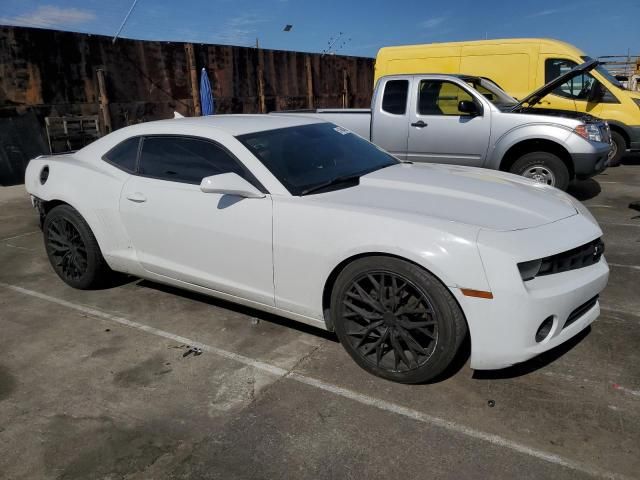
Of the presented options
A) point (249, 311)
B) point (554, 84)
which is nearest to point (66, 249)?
point (249, 311)

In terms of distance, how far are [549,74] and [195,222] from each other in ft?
27.3

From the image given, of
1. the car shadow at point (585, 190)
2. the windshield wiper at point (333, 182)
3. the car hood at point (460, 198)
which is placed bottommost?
the car shadow at point (585, 190)

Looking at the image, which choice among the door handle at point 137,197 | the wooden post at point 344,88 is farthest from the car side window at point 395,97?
the wooden post at point 344,88

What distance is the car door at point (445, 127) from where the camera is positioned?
720 centimetres

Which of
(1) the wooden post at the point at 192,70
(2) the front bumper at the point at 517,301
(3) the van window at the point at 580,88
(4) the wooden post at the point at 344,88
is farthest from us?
(4) the wooden post at the point at 344,88

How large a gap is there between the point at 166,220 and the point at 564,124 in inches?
214

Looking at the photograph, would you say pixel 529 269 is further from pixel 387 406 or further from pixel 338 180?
pixel 338 180

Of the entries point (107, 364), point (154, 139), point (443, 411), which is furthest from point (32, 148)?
point (443, 411)

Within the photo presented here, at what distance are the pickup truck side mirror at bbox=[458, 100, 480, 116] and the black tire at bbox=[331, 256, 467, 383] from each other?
4888 mm

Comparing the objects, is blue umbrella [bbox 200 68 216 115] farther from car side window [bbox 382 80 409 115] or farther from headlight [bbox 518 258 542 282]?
headlight [bbox 518 258 542 282]

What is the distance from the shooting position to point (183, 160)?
3.73 m

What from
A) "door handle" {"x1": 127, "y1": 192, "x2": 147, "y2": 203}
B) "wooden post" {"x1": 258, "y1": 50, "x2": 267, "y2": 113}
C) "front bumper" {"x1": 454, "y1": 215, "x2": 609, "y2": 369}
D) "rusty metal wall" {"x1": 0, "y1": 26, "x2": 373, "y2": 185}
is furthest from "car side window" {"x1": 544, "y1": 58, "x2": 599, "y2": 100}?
"door handle" {"x1": 127, "y1": 192, "x2": 147, "y2": 203}

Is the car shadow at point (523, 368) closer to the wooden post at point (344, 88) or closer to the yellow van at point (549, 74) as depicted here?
the yellow van at point (549, 74)

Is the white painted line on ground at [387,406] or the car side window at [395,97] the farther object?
the car side window at [395,97]
